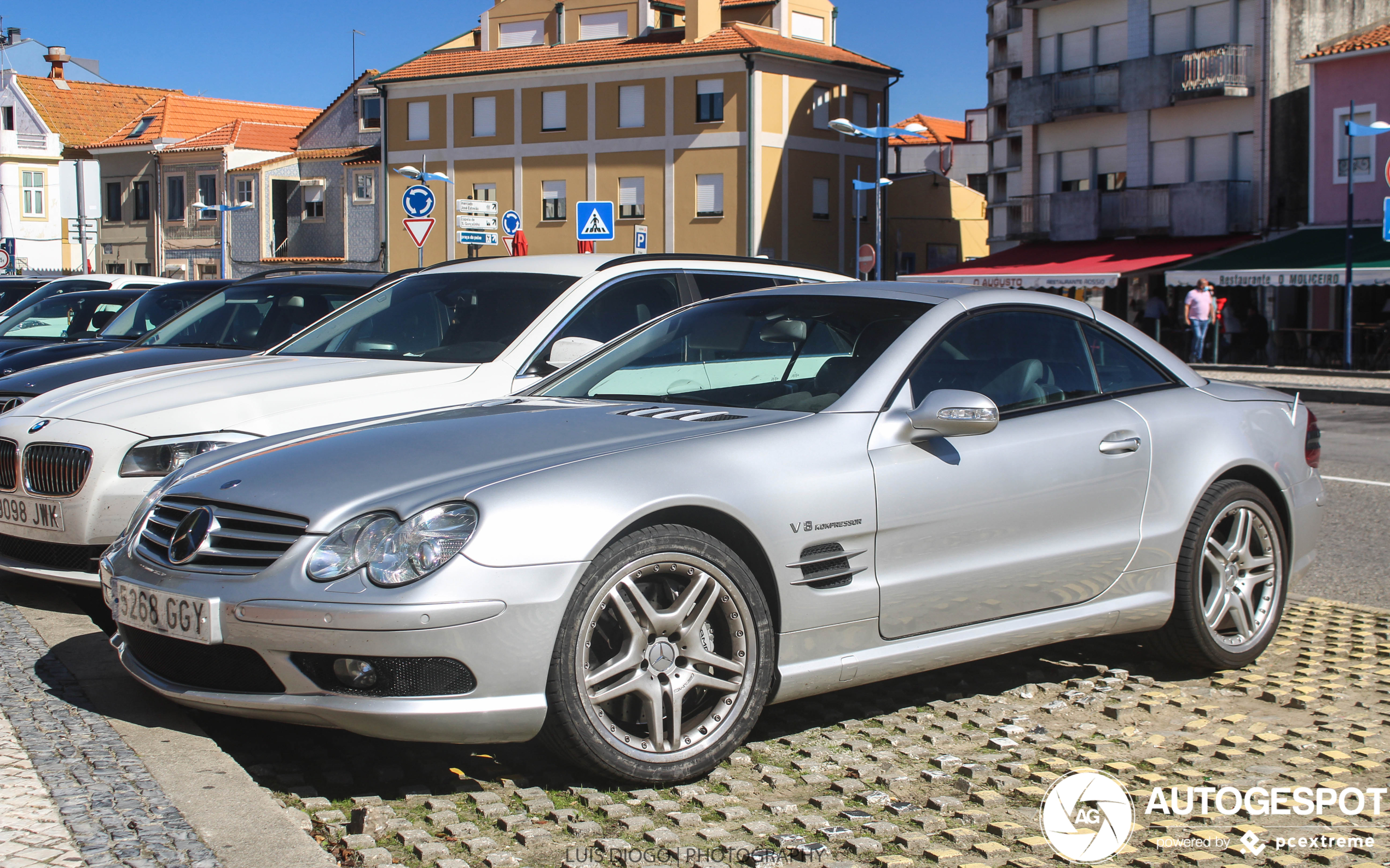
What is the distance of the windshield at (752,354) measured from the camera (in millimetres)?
4770

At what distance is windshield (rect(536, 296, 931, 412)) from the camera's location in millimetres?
4770

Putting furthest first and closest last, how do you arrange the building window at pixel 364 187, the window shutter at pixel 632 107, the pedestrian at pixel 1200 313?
the building window at pixel 364 187, the window shutter at pixel 632 107, the pedestrian at pixel 1200 313

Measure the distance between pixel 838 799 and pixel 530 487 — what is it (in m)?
1.18

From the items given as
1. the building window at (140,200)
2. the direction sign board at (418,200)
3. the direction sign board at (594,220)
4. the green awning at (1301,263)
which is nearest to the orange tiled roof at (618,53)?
the building window at (140,200)

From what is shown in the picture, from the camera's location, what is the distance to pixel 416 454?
4145 mm

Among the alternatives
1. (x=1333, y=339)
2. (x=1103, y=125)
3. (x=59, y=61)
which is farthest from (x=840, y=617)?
(x=59, y=61)

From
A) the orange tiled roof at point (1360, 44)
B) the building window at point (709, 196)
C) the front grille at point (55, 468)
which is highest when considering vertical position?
the orange tiled roof at point (1360, 44)

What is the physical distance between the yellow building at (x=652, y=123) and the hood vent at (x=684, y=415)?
44.3 meters

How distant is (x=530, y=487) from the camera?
3.80 metres

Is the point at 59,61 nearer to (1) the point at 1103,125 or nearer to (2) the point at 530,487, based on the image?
(1) the point at 1103,125

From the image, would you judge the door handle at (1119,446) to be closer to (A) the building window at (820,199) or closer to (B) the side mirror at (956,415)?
(B) the side mirror at (956,415)

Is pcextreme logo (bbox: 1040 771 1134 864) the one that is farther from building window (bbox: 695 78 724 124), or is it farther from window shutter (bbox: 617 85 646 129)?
window shutter (bbox: 617 85 646 129)

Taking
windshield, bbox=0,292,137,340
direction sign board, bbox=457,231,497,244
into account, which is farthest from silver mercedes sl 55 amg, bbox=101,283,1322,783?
direction sign board, bbox=457,231,497,244

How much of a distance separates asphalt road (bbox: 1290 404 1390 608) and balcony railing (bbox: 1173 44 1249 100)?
2374 centimetres
